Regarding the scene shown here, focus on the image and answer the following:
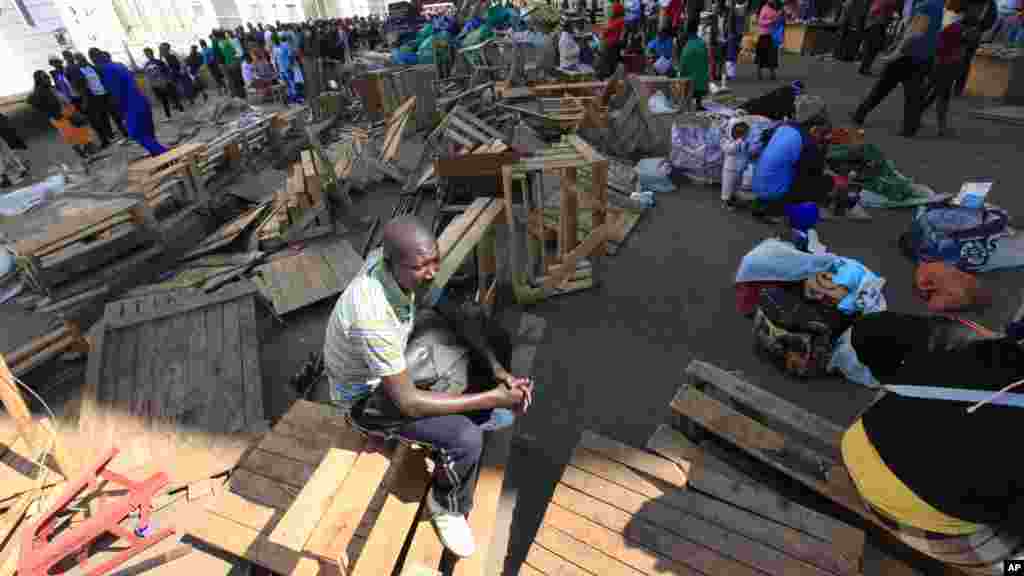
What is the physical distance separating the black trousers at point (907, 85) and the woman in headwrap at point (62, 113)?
1550cm

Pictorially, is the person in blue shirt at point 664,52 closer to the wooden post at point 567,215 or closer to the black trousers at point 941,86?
the black trousers at point 941,86

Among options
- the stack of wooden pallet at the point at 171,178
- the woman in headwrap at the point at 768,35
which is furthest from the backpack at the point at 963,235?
the stack of wooden pallet at the point at 171,178

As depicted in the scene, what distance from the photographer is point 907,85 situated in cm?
729

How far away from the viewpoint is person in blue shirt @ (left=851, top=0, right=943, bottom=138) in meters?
6.61

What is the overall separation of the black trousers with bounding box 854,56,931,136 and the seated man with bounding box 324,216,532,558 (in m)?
8.28

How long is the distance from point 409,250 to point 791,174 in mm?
4969

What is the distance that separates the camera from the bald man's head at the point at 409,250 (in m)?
1.89

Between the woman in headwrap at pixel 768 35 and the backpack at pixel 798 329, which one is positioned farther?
the woman in headwrap at pixel 768 35

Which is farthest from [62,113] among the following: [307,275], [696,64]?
[696,64]

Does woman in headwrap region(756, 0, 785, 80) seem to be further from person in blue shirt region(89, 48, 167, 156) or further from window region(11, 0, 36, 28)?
window region(11, 0, 36, 28)

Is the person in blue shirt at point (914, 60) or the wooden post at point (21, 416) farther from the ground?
the person in blue shirt at point (914, 60)

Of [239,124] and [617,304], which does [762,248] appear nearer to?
[617,304]

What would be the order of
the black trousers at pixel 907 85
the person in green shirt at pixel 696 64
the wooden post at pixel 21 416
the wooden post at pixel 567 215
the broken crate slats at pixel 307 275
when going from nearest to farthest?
the wooden post at pixel 21 416 → the wooden post at pixel 567 215 → the broken crate slats at pixel 307 275 → the black trousers at pixel 907 85 → the person in green shirt at pixel 696 64

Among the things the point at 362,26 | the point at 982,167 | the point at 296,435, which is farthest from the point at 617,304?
the point at 362,26
